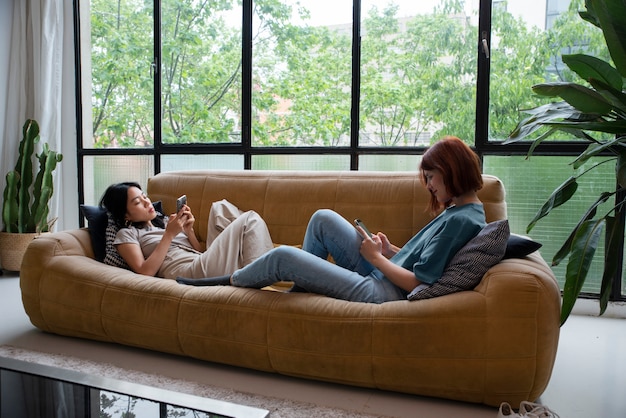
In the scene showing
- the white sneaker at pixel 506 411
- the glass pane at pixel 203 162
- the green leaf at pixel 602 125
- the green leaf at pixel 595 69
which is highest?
the green leaf at pixel 595 69

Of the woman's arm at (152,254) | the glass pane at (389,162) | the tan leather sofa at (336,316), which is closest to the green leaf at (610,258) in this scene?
the tan leather sofa at (336,316)

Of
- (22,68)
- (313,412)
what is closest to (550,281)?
(313,412)

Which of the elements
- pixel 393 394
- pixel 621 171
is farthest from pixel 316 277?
pixel 621 171

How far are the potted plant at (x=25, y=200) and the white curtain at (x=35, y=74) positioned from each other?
0.17 metres

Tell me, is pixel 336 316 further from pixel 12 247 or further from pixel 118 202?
pixel 12 247

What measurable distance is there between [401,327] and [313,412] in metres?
0.42

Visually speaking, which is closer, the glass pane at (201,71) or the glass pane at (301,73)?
the glass pane at (301,73)

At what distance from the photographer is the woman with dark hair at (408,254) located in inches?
79.5

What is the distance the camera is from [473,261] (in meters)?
1.99

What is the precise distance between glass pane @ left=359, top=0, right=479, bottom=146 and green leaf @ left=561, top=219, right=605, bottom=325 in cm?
154

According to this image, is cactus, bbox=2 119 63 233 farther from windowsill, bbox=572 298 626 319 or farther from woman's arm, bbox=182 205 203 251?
windowsill, bbox=572 298 626 319

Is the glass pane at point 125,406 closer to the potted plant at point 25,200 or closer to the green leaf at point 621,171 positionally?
the green leaf at point 621,171

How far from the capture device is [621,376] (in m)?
2.30

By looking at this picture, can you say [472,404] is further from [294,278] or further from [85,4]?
[85,4]
